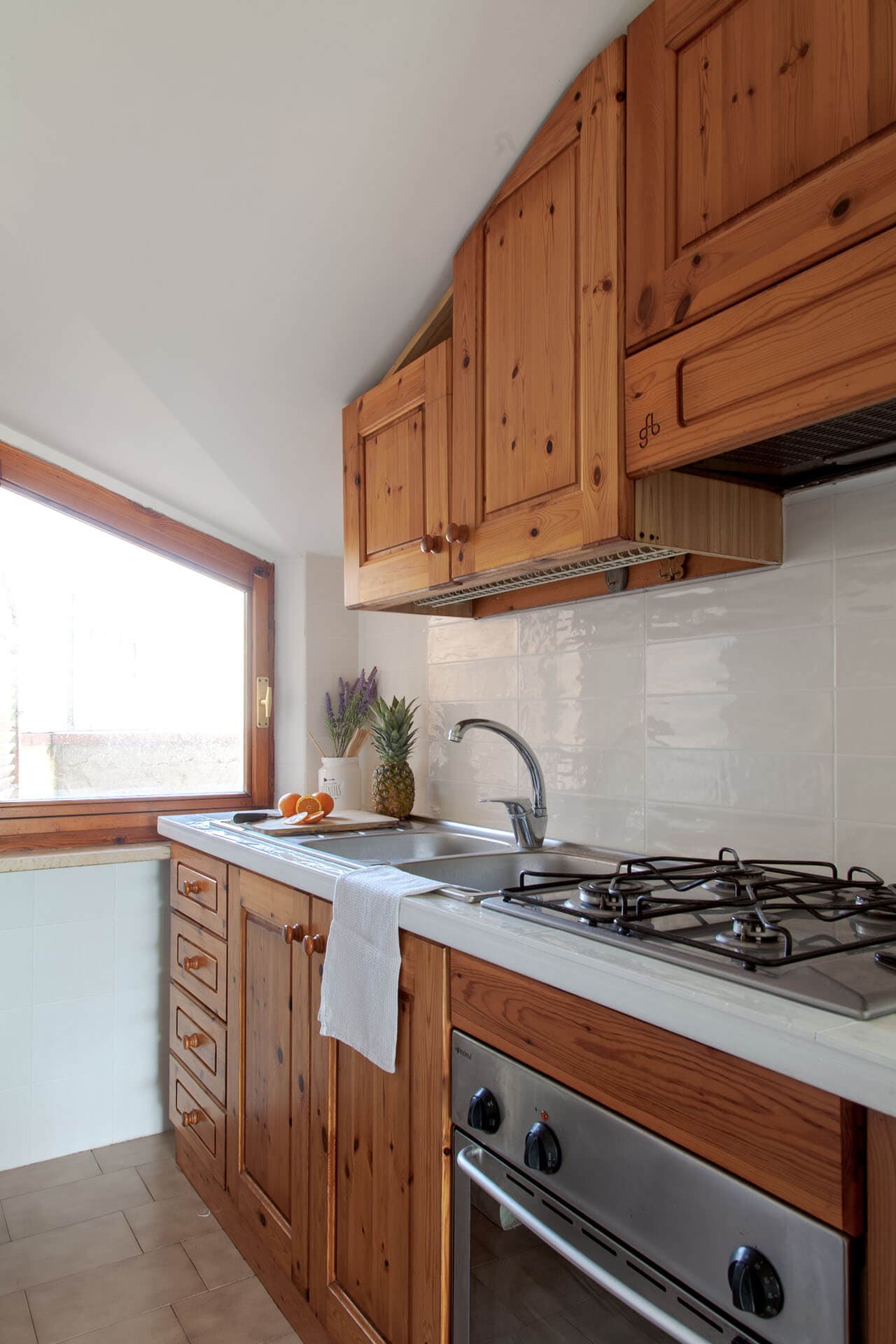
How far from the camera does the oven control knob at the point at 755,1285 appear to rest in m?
0.74

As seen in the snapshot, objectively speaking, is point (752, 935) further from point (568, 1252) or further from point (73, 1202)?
point (73, 1202)

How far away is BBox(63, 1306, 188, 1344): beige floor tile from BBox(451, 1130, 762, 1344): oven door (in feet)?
2.90

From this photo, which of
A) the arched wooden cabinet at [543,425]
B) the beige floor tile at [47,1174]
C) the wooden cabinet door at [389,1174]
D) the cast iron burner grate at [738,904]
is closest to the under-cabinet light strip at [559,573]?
the arched wooden cabinet at [543,425]

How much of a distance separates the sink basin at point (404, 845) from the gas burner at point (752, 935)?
110 cm

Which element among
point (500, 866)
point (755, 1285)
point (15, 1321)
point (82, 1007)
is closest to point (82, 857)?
point (82, 1007)

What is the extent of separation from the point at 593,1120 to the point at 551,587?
1233 mm

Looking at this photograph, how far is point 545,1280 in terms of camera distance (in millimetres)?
1026

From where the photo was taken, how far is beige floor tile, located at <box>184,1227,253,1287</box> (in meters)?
1.94

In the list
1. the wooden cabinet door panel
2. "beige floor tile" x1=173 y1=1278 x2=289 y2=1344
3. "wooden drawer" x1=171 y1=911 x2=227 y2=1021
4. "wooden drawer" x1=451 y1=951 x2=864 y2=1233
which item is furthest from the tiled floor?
the wooden cabinet door panel

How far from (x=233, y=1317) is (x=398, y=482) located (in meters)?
1.77

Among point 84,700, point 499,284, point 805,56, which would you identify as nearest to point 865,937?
point 805,56

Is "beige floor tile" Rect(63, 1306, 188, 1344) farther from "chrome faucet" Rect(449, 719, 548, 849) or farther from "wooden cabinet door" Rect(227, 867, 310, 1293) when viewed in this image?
"chrome faucet" Rect(449, 719, 548, 849)

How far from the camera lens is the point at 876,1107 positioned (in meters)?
0.67

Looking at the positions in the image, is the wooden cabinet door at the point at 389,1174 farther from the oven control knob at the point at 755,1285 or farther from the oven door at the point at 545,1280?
the oven control knob at the point at 755,1285
